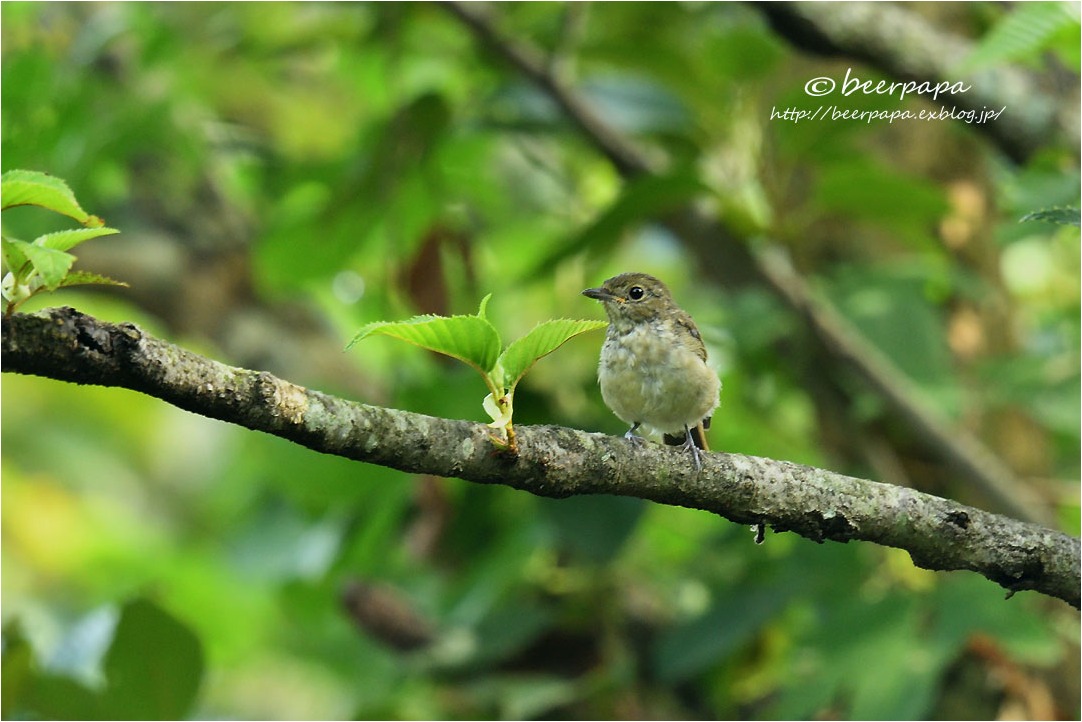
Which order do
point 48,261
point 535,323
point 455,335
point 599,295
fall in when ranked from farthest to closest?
point 535,323 → point 599,295 → point 455,335 → point 48,261

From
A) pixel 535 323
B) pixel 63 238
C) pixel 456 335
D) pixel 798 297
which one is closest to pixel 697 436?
pixel 535 323

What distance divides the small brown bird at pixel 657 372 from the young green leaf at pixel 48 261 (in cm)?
203

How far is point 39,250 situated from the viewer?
1.65m

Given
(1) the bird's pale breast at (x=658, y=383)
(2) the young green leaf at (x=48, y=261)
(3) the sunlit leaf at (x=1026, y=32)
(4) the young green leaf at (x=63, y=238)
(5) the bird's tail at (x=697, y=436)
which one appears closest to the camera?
(2) the young green leaf at (x=48, y=261)

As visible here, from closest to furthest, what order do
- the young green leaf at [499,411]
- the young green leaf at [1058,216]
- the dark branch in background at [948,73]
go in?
the young green leaf at [499,411], the young green leaf at [1058,216], the dark branch in background at [948,73]

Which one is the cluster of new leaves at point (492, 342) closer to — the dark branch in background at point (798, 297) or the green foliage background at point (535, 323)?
the green foliage background at point (535, 323)

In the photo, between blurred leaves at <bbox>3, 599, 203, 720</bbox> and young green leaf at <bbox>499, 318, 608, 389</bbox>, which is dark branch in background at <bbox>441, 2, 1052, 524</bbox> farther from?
young green leaf at <bbox>499, 318, 608, 389</bbox>

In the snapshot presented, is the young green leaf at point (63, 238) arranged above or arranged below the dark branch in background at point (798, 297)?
below

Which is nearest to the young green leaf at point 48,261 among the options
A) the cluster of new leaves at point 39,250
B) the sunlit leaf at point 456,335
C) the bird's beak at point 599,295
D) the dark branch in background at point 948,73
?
the cluster of new leaves at point 39,250

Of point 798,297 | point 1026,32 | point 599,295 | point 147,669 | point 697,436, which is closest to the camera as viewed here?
point 1026,32

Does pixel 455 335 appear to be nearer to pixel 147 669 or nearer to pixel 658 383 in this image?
pixel 658 383

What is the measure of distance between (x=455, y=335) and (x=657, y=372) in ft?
5.22

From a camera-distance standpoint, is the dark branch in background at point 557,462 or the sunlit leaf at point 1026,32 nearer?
the dark branch in background at point 557,462

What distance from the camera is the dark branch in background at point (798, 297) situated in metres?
4.70
